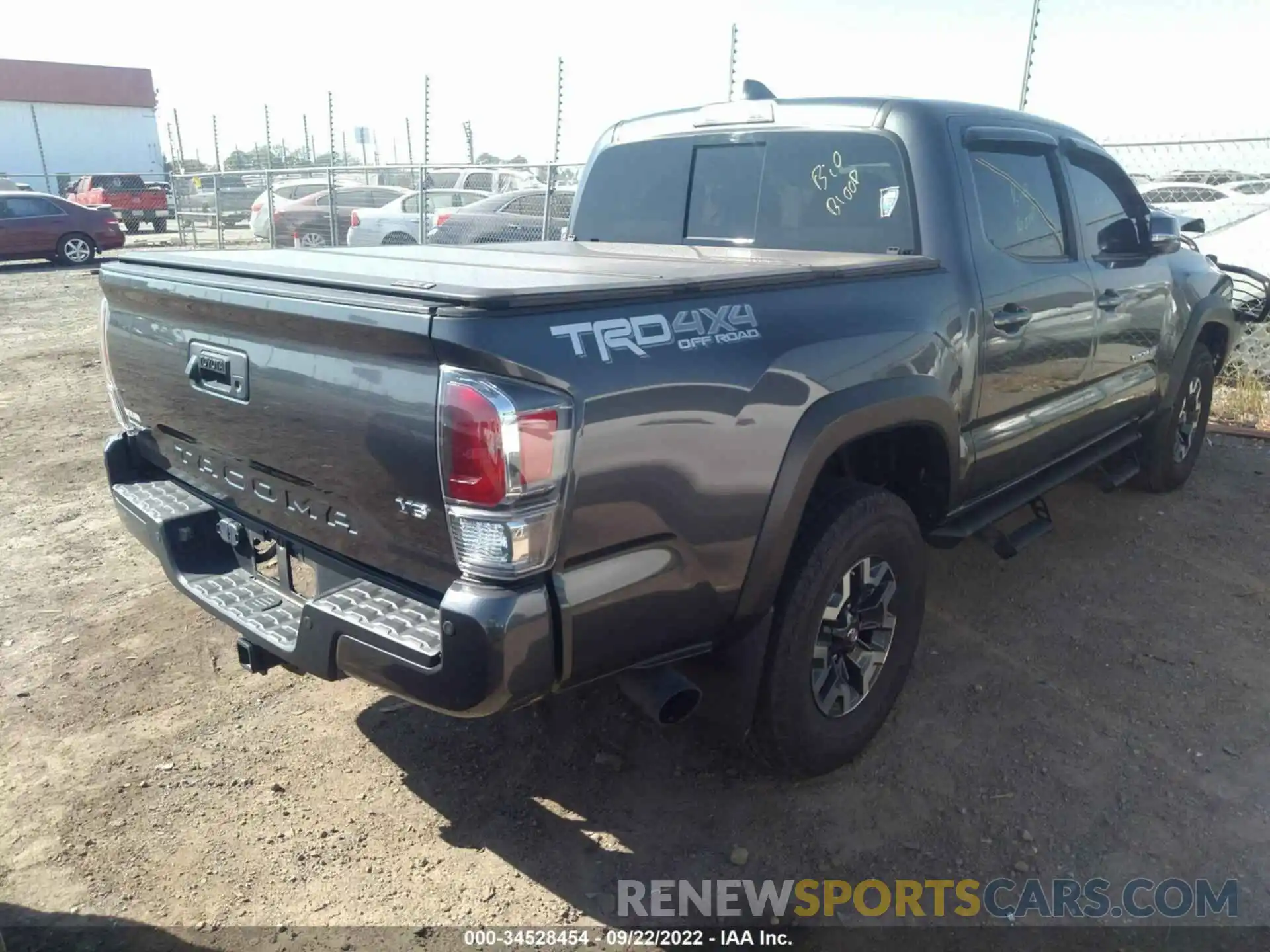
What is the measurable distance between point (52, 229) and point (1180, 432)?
1877cm

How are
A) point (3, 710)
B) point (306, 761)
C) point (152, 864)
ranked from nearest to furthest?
1. point (152, 864)
2. point (306, 761)
3. point (3, 710)

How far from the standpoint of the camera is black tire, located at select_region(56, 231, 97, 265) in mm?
17719

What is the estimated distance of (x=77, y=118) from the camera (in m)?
41.7

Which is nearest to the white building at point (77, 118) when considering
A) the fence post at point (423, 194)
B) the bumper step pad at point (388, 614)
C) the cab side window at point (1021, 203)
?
the fence post at point (423, 194)

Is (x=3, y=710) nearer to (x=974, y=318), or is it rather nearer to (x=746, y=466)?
(x=746, y=466)

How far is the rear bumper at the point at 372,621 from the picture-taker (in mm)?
2025

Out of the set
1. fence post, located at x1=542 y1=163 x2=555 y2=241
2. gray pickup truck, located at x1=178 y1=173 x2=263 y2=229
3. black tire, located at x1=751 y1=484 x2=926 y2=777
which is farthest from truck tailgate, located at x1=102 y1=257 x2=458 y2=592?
gray pickup truck, located at x1=178 y1=173 x2=263 y2=229

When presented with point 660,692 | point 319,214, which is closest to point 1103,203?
point 660,692

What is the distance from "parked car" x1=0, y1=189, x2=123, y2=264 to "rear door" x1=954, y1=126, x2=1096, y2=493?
60.8 feet

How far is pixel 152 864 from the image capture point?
104 inches

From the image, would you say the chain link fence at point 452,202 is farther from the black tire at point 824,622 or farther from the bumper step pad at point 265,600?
the bumper step pad at point 265,600

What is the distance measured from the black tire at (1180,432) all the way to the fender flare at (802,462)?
316cm

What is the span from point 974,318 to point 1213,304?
116 inches

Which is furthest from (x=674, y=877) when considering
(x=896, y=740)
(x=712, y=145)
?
(x=712, y=145)
